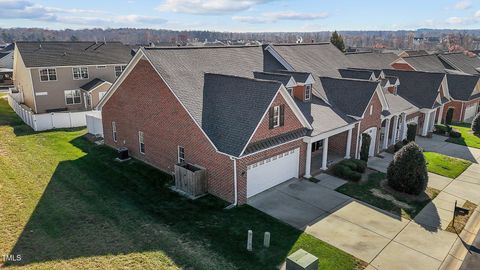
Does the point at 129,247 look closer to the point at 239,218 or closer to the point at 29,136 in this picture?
the point at 239,218

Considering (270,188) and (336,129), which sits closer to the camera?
(270,188)

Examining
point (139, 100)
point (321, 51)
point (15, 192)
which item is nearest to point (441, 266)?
point (139, 100)

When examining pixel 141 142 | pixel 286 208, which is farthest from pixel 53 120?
pixel 286 208

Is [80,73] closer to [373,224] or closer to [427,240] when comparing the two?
[373,224]

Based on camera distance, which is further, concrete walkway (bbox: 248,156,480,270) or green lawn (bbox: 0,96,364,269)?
concrete walkway (bbox: 248,156,480,270)

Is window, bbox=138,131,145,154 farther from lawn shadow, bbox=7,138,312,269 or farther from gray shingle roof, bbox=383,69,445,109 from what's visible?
gray shingle roof, bbox=383,69,445,109

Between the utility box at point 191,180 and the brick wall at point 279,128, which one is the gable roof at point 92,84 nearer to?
the utility box at point 191,180

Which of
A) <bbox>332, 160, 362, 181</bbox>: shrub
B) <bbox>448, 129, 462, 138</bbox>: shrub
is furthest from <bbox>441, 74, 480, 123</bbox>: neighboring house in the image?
<bbox>332, 160, 362, 181</bbox>: shrub
